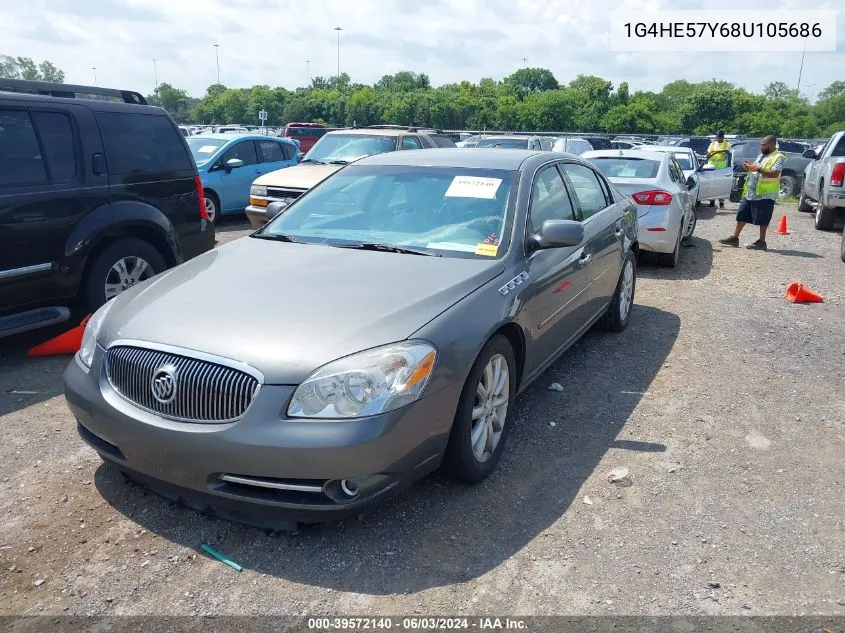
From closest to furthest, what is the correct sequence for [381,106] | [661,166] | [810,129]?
1. [661,166]
2. [810,129]
3. [381,106]

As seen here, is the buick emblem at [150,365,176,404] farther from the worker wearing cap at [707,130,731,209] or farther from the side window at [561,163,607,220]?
the worker wearing cap at [707,130,731,209]

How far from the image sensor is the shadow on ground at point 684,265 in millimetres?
9071

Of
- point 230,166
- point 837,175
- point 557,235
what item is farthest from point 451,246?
point 837,175

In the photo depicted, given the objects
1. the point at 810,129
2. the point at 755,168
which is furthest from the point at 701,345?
the point at 810,129

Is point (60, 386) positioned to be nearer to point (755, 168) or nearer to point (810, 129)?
point (755, 168)

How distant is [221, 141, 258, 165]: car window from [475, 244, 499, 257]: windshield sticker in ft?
32.1

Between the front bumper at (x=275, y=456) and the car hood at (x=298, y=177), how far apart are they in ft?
25.2

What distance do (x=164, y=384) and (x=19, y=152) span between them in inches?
130

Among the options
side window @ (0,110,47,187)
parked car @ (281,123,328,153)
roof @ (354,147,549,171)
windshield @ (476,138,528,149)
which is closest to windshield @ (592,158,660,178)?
roof @ (354,147,549,171)

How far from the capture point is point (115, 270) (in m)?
5.70

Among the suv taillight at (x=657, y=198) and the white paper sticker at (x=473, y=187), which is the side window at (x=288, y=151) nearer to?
the suv taillight at (x=657, y=198)

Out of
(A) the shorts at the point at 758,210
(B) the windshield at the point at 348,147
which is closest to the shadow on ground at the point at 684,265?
(A) the shorts at the point at 758,210

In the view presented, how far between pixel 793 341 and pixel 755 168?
5.32m

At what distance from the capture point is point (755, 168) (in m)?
10.6
